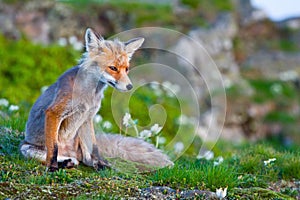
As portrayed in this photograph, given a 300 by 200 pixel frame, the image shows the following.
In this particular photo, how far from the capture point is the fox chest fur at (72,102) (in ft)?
23.4

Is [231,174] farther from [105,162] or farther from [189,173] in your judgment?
[105,162]

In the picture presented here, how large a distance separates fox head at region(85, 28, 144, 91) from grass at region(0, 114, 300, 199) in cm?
108

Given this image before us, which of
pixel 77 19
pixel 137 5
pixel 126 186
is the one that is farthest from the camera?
pixel 137 5

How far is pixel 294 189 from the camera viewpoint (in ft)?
26.3

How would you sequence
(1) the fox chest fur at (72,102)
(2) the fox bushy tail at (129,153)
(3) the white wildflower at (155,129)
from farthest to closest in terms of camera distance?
(3) the white wildflower at (155,129) < (2) the fox bushy tail at (129,153) < (1) the fox chest fur at (72,102)

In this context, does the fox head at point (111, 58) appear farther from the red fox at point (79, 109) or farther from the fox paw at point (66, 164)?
the fox paw at point (66, 164)

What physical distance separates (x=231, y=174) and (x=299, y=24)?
978 inches

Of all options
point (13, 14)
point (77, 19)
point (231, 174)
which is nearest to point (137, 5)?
point (77, 19)

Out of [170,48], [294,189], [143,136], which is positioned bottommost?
[294,189]

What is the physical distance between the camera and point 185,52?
719 inches

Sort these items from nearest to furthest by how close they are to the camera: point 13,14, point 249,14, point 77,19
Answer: point 13,14
point 77,19
point 249,14

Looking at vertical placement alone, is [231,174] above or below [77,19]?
below

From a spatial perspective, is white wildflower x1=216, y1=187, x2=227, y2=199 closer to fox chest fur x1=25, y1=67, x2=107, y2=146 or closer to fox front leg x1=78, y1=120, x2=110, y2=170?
fox front leg x1=78, y1=120, x2=110, y2=170

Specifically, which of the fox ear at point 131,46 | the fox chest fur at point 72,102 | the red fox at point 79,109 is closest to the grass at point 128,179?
Answer: the red fox at point 79,109
